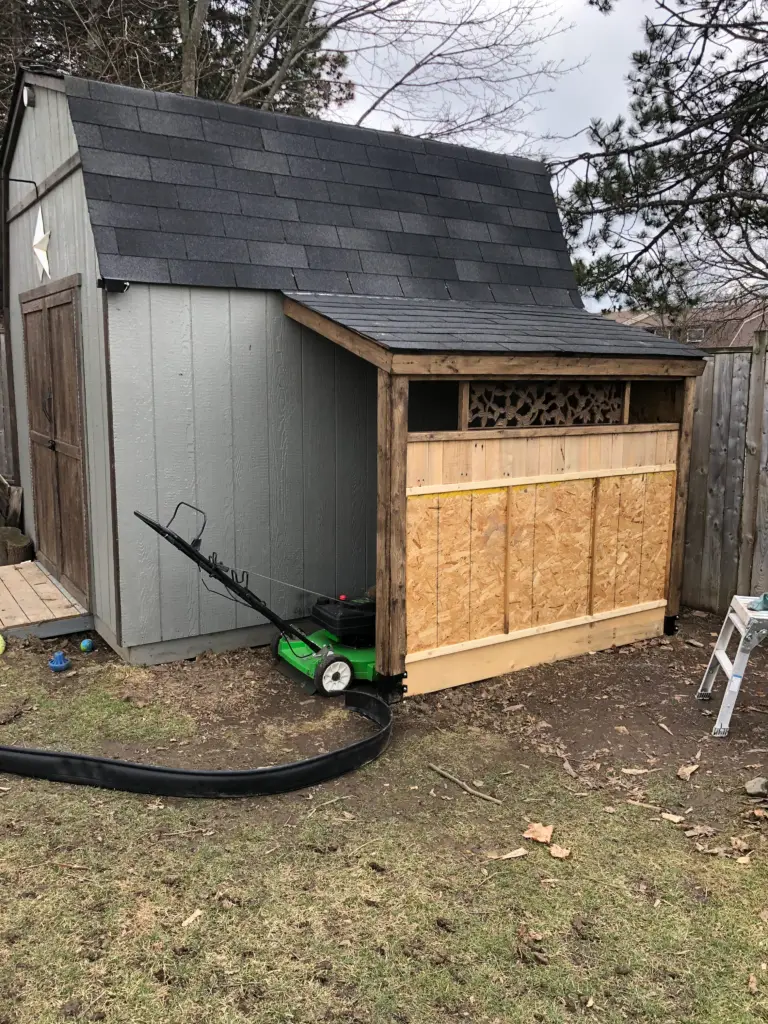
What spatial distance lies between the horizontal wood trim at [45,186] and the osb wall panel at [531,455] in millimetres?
2797

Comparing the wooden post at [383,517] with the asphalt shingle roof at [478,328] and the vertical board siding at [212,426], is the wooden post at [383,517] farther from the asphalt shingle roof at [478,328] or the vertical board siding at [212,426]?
the vertical board siding at [212,426]

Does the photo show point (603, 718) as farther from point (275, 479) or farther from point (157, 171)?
point (157, 171)

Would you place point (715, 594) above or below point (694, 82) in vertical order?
below

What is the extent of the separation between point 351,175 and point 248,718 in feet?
12.6

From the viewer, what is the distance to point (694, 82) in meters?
8.50

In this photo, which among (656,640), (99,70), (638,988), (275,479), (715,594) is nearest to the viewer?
(638,988)

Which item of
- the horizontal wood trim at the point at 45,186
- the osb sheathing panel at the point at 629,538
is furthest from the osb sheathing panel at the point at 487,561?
the horizontal wood trim at the point at 45,186

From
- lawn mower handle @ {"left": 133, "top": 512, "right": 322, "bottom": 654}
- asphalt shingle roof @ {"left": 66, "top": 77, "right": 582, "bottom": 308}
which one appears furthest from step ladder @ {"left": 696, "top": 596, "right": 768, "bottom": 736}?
asphalt shingle roof @ {"left": 66, "top": 77, "right": 582, "bottom": 308}

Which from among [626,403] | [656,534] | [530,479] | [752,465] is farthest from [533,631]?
[752,465]

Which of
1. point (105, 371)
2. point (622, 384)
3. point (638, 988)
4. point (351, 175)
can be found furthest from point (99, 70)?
point (638, 988)

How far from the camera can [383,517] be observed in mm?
4418

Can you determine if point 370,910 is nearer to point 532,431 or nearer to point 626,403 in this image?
point 532,431

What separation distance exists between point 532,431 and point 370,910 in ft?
9.59

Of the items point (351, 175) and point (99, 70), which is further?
point (99, 70)
